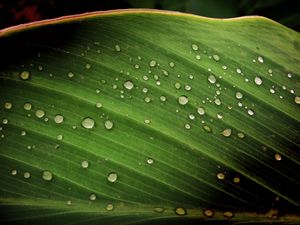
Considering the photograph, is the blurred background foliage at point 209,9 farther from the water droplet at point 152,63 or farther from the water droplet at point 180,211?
the water droplet at point 180,211

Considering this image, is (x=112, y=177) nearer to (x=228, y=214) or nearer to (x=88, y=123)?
(x=88, y=123)

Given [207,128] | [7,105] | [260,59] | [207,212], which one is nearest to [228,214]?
[207,212]

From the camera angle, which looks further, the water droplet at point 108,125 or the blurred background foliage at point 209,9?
the blurred background foliage at point 209,9

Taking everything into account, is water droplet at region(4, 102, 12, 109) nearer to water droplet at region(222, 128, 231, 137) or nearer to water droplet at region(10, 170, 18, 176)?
water droplet at region(10, 170, 18, 176)

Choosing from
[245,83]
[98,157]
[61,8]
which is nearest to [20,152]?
[98,157]

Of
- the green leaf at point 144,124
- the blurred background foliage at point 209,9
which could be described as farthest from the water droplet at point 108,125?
the blurred background foliage at point 209,9

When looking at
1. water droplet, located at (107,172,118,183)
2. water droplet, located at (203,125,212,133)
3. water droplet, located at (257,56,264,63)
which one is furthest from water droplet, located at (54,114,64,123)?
water droplet, located at (257,56,264,63)

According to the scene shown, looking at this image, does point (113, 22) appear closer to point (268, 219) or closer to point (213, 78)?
point (213, 78)
